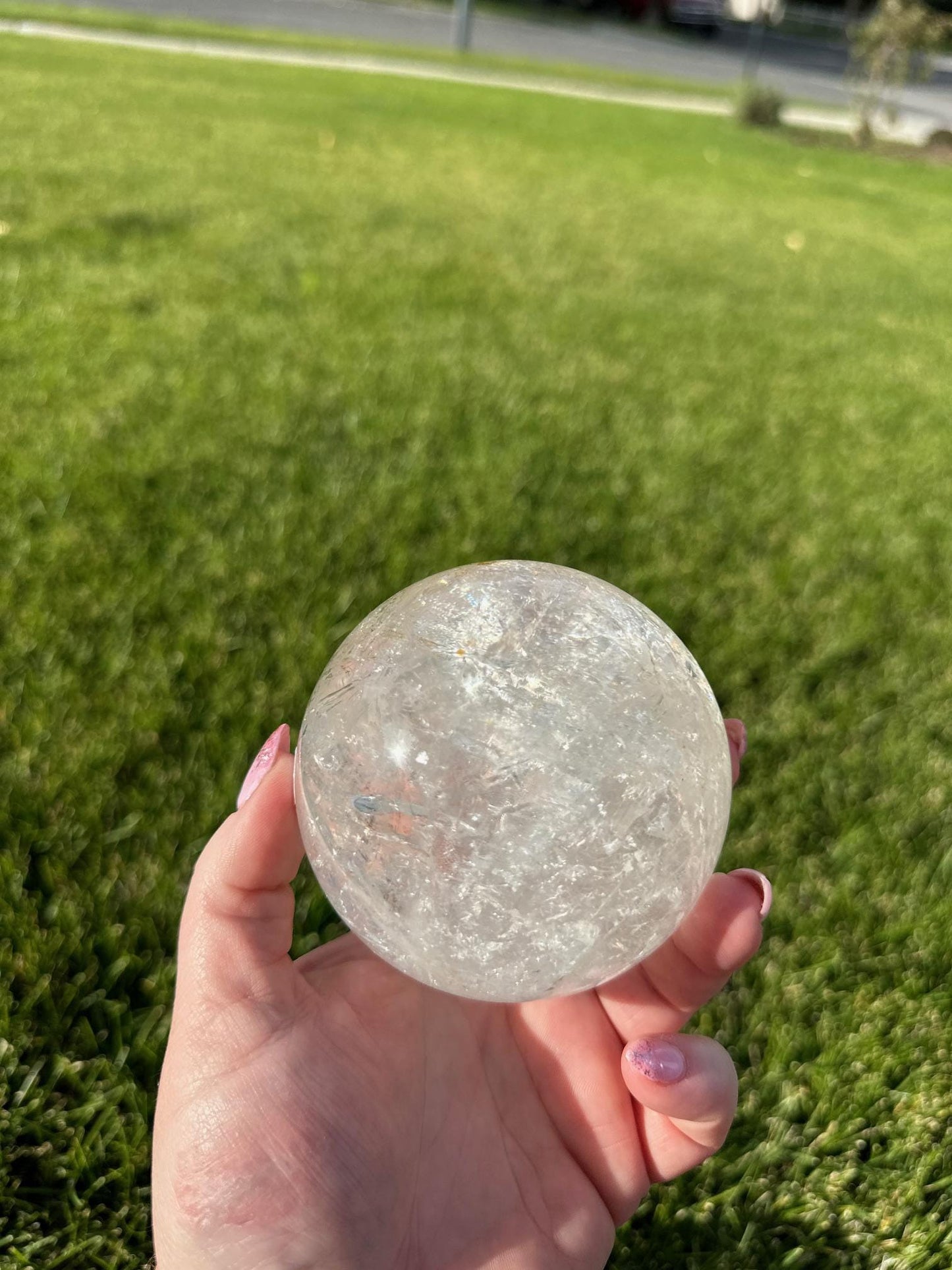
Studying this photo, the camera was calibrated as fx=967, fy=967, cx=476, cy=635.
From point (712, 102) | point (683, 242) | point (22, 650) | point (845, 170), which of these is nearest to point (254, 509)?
point (22, 650)

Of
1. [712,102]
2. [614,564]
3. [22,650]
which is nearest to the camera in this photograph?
[22,650]

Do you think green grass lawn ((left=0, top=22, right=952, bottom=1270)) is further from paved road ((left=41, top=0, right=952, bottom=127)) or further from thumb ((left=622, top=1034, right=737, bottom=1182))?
paved road ((left=41, top=0, right=952, bottom=127))

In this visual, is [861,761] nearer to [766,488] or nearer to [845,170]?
[766,488]

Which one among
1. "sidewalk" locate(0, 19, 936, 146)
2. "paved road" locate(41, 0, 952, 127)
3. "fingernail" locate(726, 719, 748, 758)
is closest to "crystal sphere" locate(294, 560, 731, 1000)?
"fingernail" locate(726, 719, 748, 758)

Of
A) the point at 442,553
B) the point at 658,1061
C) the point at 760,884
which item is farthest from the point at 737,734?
the point at 442,553

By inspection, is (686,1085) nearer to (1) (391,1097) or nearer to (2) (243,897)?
(1) (391,1097)

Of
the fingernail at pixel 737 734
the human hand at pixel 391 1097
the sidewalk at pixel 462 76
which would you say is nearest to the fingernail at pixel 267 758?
the human hand at pixel 391 1097

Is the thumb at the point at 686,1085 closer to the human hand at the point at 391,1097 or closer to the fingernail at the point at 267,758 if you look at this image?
the human hand at the point at 391,1097
